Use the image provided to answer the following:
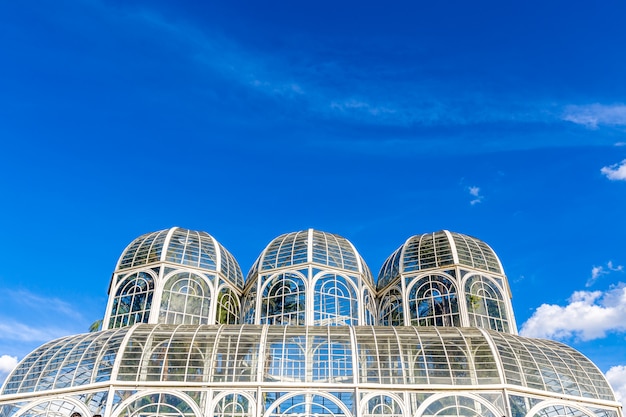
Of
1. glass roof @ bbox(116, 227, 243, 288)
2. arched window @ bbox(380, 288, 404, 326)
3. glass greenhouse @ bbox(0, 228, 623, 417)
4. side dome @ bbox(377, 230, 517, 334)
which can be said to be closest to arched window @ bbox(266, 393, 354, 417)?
glass greenhouse @ bbox(0, 228, 623, 417)

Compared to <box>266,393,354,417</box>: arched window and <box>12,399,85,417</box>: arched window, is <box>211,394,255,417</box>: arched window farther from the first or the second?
<box>12,399,85,417</box>: arched window

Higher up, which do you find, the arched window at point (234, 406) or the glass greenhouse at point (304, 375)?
the glass greenhouse at point (304, 375)

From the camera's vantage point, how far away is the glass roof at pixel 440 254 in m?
42.1

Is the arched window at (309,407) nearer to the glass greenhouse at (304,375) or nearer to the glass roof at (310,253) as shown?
the glass greenhouse at (304,375)

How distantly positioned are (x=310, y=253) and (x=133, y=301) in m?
13.7

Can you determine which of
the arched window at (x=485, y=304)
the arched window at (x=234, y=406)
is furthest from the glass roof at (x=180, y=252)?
the arched window at (x=485, y=304)

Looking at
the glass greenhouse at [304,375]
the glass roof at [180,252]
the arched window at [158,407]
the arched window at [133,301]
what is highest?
the glass roof at [180,252]

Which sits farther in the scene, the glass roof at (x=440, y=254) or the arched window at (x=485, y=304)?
the glass roof at (x=440, y=254)

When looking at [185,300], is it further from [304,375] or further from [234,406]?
[304,375]

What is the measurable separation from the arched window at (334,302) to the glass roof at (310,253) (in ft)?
4.64

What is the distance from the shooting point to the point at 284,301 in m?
40.6

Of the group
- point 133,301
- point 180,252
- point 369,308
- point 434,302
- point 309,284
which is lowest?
point 133,301

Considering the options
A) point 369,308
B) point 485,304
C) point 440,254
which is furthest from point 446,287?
point 369,308

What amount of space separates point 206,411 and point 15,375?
11.2m
